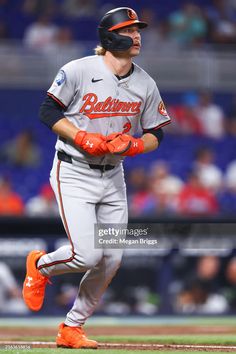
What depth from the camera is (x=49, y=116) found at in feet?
17.6

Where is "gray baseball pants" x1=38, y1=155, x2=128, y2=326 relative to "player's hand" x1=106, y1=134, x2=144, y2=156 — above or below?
below

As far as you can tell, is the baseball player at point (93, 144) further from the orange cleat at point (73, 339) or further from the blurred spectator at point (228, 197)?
the blurred spectator at point (228, 197)

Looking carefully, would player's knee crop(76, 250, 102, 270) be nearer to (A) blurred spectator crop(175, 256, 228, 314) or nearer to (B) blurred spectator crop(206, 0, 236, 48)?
(A) blurred spectator crop(175, 256, 228, 314)

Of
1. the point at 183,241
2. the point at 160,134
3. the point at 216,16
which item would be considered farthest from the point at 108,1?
the point at 160,134

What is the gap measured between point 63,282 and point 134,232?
3001 millimetres

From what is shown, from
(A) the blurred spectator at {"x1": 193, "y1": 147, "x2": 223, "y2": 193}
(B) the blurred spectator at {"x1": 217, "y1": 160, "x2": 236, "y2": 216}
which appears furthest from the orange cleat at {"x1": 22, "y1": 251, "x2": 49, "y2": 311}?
(A) the blurred spectator at {"x1": 193, "y1": 147, "x2": 223, "y2": 193}

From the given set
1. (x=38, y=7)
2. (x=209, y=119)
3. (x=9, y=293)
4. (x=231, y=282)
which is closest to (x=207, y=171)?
(x=209, y=119)

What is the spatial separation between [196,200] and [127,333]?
3.31 metres

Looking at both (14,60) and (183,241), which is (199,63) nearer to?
(14,60)

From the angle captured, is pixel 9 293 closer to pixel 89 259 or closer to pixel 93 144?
pixel 89 259

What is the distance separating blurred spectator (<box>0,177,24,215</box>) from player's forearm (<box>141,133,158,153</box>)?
16.5 feet

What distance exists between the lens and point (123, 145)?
17.3 ft

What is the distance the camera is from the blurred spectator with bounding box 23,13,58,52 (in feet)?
42.6

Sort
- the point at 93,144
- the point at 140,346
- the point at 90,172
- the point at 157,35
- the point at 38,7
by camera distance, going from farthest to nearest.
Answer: the point at 38,7 < the point at 157,35 < the point at 140,346 < the point at 90,172 < the point at 93,144
